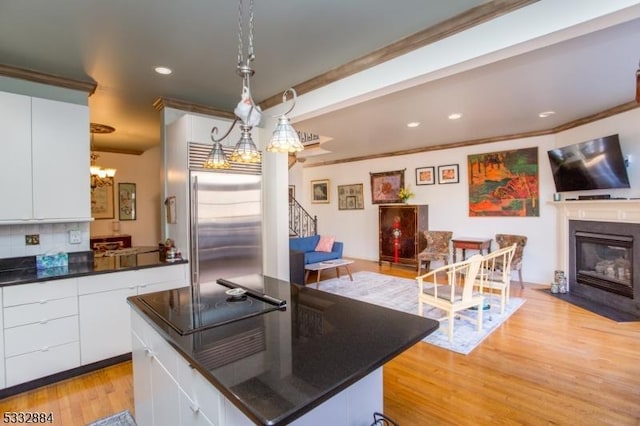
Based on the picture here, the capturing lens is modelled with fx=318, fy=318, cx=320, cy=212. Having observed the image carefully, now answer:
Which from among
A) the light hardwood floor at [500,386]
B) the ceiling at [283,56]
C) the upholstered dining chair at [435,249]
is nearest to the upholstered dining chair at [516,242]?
the upholstered dining chair at [435,249]

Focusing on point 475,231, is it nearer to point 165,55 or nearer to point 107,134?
point 165,55

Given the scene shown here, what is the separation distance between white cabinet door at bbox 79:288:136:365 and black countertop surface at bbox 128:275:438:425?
4.18ft

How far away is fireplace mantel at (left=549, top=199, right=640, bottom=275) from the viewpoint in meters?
4.04

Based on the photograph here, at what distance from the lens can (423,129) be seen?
17.3ft

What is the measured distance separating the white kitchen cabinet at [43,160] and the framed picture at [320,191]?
21.5ft

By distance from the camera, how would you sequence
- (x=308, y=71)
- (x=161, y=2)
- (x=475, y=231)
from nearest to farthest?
(x=161, y=2) → (x=308, y=71) → (x=475, y=231)

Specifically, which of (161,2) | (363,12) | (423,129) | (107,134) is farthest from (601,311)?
(107,134)

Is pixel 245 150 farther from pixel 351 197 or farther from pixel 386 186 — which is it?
pixel 351 197

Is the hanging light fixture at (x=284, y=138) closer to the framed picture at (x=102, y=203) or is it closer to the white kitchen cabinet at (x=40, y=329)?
the white kitchen cabinet at (x=40, y=329)

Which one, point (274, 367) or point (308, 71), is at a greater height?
point (308, 71)

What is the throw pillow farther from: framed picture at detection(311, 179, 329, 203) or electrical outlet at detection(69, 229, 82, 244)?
electrical outlet at detection(69, 229, 82, 244)

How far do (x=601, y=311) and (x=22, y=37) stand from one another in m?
6.76

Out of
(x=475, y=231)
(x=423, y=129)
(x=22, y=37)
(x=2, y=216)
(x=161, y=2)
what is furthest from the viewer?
(x=475, y=231)

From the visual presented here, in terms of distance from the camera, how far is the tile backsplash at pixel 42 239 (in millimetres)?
2914
